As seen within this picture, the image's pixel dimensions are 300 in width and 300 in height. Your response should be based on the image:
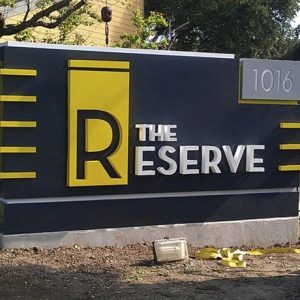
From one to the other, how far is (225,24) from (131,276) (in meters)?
26.6

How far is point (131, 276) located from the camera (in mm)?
6445

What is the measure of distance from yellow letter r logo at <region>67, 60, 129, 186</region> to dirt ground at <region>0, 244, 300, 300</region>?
0.93 metres

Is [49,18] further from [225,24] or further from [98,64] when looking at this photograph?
[225,24]

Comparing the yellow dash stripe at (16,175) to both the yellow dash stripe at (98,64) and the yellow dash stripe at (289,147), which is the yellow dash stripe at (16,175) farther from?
the yellow dash stripe at (289,147)

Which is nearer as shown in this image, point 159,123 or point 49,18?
point 159,123

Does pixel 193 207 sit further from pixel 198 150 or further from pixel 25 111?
pixel 25 111


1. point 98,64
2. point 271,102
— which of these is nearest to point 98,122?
point 98,64

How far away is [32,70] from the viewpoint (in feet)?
24.0

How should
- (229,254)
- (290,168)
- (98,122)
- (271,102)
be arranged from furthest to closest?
(290,168), (271,102), (98,122), (229,254)

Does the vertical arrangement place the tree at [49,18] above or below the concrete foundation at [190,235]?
above

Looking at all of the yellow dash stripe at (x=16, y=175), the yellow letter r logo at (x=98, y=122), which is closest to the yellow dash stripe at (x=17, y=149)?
the yellow dash stripe at (x=16, y=175)

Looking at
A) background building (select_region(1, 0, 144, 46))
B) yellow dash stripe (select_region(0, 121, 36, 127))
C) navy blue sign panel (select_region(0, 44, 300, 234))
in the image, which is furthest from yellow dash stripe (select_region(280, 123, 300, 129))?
background building (select_region(1, 0, 144, 46))

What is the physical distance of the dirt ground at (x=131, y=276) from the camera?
5785 millimetres

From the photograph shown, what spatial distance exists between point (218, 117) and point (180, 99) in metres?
0.61
